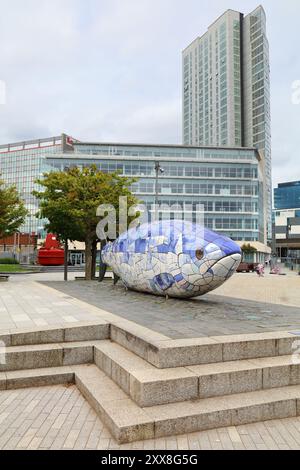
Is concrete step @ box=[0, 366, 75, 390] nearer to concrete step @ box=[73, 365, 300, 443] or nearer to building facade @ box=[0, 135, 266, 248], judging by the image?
concrete step @ box=[73, 365, 300, 443]

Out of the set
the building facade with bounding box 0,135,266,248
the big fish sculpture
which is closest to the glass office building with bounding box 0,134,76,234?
the building facade with bounding box 0,135,266,248

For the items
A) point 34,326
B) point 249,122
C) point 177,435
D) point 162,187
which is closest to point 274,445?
point 177,435

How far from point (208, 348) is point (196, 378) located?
730mm

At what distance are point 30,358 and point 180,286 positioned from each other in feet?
17.8

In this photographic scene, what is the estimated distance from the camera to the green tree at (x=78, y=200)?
20.9 m

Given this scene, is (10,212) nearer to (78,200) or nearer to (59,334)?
(78,200)

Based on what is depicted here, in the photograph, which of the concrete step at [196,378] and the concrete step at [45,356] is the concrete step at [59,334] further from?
the concrete step at [196,378]

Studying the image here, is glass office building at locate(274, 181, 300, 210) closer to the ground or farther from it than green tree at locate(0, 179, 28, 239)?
farther from it

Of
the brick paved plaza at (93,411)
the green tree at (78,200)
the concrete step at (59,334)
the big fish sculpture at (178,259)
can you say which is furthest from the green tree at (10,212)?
the concrete step at (59,334)

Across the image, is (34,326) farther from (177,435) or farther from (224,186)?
(224,186)

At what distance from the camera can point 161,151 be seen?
2940 inches

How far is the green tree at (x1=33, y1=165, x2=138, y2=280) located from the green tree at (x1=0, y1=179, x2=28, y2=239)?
1.21 metres

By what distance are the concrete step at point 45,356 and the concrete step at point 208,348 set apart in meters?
0.88

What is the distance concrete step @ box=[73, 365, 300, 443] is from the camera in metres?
4.22
